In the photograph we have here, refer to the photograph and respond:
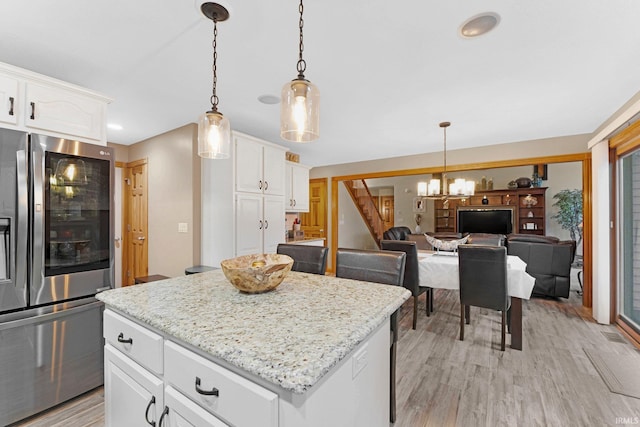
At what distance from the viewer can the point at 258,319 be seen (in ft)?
3.31

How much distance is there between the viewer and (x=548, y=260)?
3.95m

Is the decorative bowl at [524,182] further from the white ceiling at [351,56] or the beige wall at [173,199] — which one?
the beige wall at [173,199]

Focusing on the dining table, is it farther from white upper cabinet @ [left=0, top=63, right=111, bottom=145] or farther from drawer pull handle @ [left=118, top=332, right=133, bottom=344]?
white upper cabinet @ [left=0, top=63, right=111, bottom=145]

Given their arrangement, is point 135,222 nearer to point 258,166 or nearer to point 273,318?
point 258,166

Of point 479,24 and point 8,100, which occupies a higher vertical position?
point 479,24

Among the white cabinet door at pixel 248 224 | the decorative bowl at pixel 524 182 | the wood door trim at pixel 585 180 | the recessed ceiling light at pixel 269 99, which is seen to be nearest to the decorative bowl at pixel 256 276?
the recessed ceiling light at pixel 269 99

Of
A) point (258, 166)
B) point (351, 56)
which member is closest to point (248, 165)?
point (258, 166)

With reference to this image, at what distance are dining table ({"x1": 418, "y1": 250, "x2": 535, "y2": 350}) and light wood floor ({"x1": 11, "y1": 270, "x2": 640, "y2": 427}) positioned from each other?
0.26 m

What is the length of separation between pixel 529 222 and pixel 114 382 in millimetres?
9940

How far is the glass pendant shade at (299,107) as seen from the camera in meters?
1.26

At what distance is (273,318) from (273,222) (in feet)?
9.34

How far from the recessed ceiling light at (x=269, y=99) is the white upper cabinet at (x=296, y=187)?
5.20 feet

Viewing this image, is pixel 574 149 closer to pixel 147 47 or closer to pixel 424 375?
pixel 424 375

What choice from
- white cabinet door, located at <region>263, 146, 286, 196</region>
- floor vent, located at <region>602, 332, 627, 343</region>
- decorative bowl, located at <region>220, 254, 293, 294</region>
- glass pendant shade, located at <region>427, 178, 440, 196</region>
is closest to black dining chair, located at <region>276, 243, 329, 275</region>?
decorative bowl, located at <region>220, 254, 293, 294</region>
